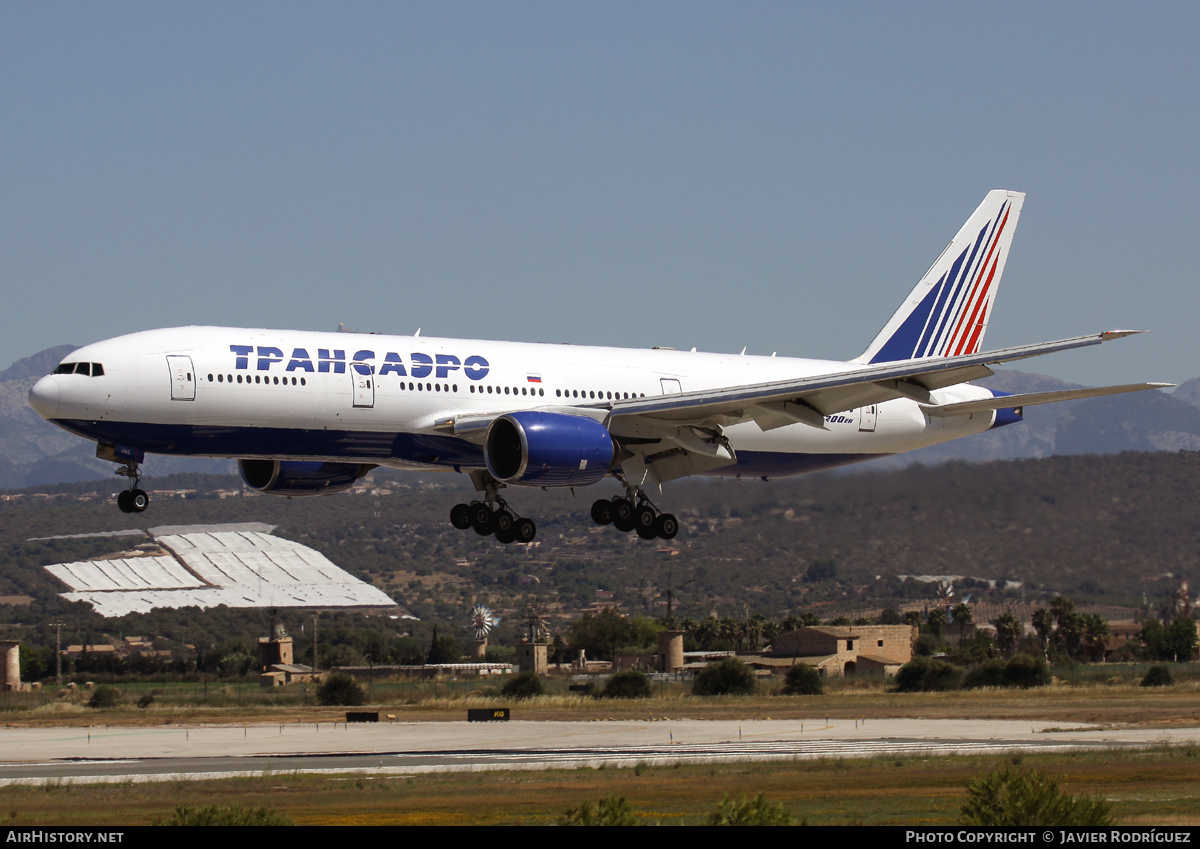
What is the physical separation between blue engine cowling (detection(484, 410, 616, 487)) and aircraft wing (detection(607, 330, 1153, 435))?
1.88m

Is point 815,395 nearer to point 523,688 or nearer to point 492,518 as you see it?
point 492,518

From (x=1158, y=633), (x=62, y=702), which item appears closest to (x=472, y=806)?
(x=62, y=702)

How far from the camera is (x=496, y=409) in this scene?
41.7 metres

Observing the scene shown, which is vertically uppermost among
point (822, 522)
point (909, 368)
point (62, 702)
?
point (909, 368)

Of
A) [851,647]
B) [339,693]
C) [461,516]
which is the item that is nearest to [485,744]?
[461,516]

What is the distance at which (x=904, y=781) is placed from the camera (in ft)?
135

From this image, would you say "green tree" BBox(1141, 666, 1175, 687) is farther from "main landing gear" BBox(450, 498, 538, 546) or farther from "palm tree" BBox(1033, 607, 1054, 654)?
"main landing gear" BBox(450, 498, 538, 546)

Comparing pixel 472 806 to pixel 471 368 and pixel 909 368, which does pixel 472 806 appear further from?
pixel 909 368

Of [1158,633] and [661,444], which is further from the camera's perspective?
[1158,633]

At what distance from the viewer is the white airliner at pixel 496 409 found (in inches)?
1471

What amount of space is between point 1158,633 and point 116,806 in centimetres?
8180

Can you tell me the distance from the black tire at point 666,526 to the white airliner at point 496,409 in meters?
0.05

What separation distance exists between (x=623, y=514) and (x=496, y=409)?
21.7ft

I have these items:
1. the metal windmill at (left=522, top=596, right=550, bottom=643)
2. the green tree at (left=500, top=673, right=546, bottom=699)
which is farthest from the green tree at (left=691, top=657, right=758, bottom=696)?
the metal windmill at (left=522, top=596, right=550, bottom=643)
